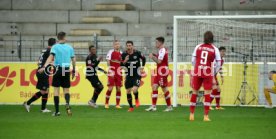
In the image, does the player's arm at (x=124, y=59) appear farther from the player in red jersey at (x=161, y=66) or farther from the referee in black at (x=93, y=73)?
the referee in black at (x=93, y=73)

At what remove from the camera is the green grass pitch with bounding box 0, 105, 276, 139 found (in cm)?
1342

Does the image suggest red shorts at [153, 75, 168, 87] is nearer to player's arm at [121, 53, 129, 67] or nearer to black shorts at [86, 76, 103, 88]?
player's arm at [121, 53, 129, 67]

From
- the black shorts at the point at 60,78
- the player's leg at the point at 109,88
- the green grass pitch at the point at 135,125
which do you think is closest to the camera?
the green grass pitch at the point at 135,125

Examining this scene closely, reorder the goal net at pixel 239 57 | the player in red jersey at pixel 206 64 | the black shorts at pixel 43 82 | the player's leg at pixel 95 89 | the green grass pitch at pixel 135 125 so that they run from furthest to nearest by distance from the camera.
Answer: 1. the goal net at pixel 239 57
2. the player's leg at pixel 95 89
3. the black shorts at pixel 43 82
4. the player in red jersey at pixel 206 64
5. the green grass pitch at pixel 135 125

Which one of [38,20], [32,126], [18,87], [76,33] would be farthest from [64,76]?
[38,20]

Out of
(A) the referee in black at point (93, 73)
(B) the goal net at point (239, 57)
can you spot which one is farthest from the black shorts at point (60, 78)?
(B) the goal net at point (239, 57)

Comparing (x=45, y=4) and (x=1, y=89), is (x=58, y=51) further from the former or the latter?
(x=45, y=4)

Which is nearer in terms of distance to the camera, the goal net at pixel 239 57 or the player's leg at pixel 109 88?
the player's leg at pixel 109 88

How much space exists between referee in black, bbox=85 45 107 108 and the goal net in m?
2.72

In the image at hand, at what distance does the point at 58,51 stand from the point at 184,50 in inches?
272

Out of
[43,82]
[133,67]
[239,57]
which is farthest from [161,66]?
[239,57]

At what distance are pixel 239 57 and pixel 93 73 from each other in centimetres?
506

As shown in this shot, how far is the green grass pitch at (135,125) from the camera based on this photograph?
1342 cm

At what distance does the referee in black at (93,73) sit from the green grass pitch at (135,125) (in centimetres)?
268
